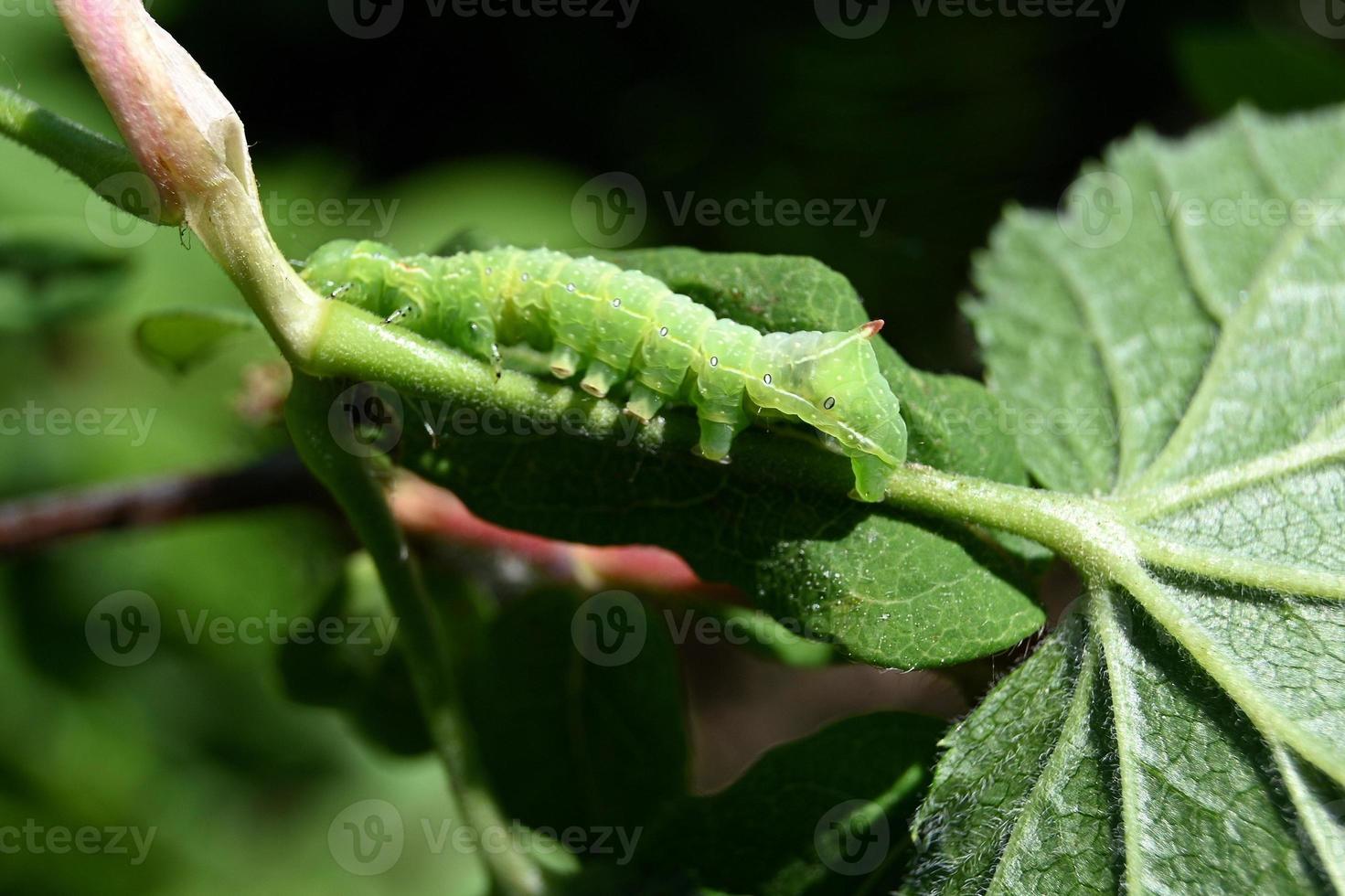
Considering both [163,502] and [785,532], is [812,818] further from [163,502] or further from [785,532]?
[163,502]

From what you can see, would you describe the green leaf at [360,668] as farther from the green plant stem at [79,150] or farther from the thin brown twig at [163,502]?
the green plant stem at [79,150]

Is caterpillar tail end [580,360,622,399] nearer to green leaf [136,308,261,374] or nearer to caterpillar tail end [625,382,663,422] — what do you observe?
caterpillar tail end [625,382,663,422]

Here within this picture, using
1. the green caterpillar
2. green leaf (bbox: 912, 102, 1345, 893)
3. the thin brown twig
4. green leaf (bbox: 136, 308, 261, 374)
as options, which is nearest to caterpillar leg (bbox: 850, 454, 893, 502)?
the green caterpillar

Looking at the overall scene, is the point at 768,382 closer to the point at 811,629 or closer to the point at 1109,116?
the point at 811,629

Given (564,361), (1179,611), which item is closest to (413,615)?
(564,361)

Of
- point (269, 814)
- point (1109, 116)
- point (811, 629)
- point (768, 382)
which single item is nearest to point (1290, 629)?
point (811, 629)

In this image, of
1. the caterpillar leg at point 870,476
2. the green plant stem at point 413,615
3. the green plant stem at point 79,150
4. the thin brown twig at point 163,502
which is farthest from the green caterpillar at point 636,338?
the thin brown twig at point 163,502
